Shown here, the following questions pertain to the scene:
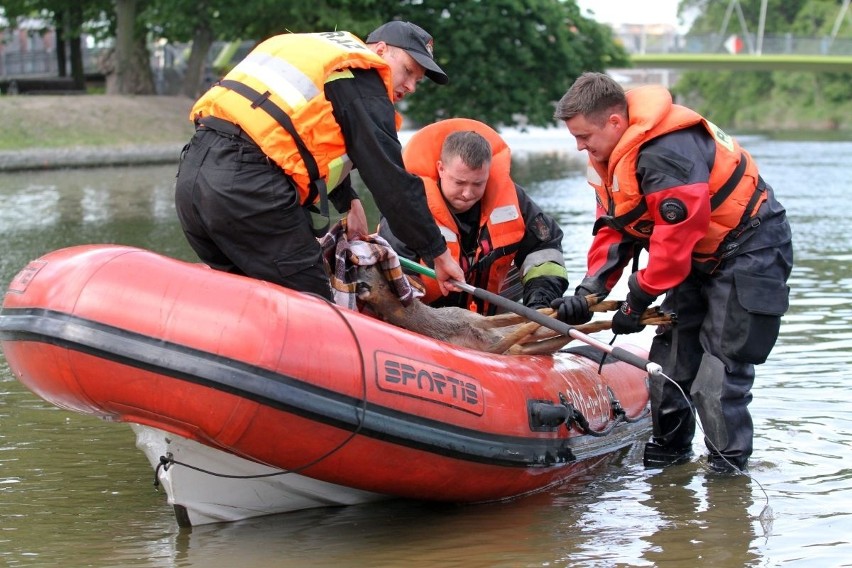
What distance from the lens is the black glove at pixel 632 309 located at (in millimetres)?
4250

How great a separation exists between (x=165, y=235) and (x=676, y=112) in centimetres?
782

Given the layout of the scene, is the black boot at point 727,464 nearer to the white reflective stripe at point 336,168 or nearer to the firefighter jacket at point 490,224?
the firefighter jacket at point 490,224

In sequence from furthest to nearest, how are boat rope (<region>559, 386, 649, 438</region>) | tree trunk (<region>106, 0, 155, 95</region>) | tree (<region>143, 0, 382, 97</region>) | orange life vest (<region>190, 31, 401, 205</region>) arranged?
tree trunk (<region>106, 0, 155, 95</region>) → tree (<region>143, 0, 382, 97</region>) → boat rope (<region>559, 386, 649, 438</region>) → orange life vest (<region>190, 31, 401, 205</region>)

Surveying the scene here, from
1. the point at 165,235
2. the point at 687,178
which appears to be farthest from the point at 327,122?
the point at 165,235

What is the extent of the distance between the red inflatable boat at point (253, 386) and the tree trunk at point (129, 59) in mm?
24587

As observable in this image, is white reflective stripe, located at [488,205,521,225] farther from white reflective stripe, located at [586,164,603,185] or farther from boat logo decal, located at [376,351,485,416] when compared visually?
boat logo decal, located at [376,351,485,416]

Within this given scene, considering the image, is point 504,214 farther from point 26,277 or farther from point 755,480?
point 26,277

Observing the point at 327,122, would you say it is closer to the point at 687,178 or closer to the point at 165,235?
the point at 687,178

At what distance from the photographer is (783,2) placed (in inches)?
2781

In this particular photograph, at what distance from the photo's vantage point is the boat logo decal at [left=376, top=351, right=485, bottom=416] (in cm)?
364

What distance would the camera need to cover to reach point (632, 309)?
171 inches

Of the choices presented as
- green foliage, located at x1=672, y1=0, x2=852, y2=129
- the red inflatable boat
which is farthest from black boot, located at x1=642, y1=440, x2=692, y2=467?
green foliage, located at x1=672, y1=0, x2=852, y2=129

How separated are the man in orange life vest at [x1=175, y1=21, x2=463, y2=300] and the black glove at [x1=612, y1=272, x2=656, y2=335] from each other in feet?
2.59

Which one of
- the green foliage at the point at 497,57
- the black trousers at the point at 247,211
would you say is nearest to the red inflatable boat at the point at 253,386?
the black trousers at the point at 247,211
